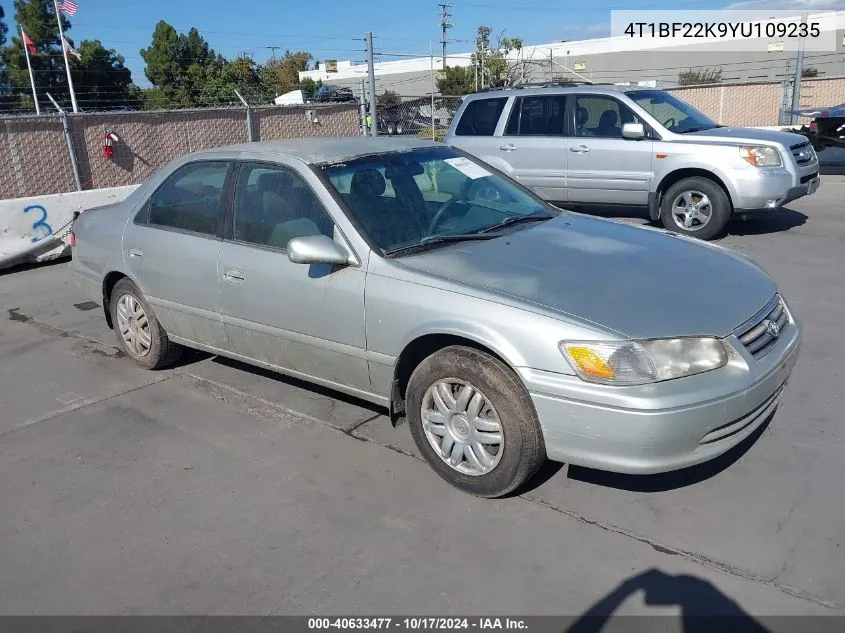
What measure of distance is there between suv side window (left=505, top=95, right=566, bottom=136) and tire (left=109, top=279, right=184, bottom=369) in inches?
231

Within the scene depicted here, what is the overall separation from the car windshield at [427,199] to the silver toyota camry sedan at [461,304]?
0.01 metres

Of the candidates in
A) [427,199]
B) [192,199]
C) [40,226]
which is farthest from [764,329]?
[40,226]

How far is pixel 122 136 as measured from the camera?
12.9 meters

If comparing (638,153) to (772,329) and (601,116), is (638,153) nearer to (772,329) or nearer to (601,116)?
(601,116)

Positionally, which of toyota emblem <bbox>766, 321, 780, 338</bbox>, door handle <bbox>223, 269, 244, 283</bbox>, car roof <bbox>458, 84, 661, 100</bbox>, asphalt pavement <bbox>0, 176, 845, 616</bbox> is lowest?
asphalt pavement <bbox>0, 176, 845, 616</bbox>

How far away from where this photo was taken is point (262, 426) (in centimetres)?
432

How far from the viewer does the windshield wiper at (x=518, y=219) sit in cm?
409

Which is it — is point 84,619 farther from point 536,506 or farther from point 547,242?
point 547,242

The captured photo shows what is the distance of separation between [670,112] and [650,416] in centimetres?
703

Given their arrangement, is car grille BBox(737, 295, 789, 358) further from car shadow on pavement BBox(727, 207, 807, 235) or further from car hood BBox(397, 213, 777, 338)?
car shadow on pavement BBox(727, 207, 807, 235)

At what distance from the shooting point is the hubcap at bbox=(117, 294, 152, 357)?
5215 millimetres

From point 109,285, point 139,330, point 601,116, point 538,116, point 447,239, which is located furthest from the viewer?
point 538,116

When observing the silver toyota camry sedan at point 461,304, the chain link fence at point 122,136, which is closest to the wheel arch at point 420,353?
the silver toyota camry sedan at point 461,304

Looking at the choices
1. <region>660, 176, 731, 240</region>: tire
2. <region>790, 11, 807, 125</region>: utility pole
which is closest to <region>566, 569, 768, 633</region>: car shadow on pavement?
<region>660, 176, 731, 240</region>: tire
